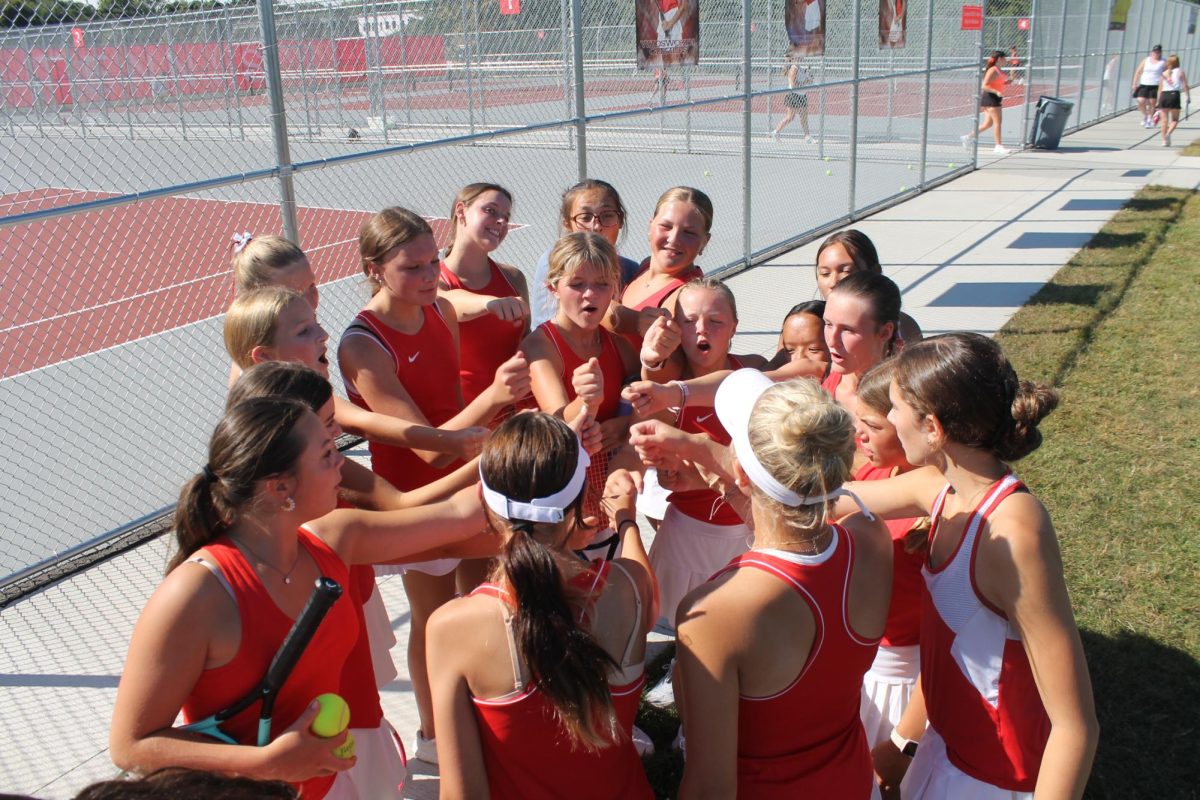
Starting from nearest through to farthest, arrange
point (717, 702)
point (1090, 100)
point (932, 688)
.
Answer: point (717, 702) → point (932, 688) → point (1090, 100)

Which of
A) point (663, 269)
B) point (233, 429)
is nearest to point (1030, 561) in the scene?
point (233, 429)

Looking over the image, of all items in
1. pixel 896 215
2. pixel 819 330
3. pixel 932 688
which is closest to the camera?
pixel 932 688

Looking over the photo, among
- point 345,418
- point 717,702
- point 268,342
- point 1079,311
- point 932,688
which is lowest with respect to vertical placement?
point 1079,311

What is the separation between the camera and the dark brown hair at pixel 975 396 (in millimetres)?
2189

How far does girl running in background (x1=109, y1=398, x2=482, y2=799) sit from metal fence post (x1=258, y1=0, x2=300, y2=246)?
2.63 m

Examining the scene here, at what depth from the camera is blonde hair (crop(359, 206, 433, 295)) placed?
3154mm

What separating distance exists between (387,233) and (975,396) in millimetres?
1970

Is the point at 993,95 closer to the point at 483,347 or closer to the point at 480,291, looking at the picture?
the point at 480,291

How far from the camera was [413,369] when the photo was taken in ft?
10.6

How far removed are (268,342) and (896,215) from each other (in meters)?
12.2

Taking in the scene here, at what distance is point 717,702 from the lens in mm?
1907

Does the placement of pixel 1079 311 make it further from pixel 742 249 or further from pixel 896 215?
pixel 896 215

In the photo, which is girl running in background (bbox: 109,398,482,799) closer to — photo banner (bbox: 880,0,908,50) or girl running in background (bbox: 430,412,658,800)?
girl running in background (bbox: 430,412,658,800)

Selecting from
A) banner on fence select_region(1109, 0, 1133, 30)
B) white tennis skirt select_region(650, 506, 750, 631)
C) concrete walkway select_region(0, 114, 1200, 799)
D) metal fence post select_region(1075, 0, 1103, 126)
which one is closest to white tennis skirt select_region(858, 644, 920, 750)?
white tennis skirt select_region(650, 506, 750, 631)
